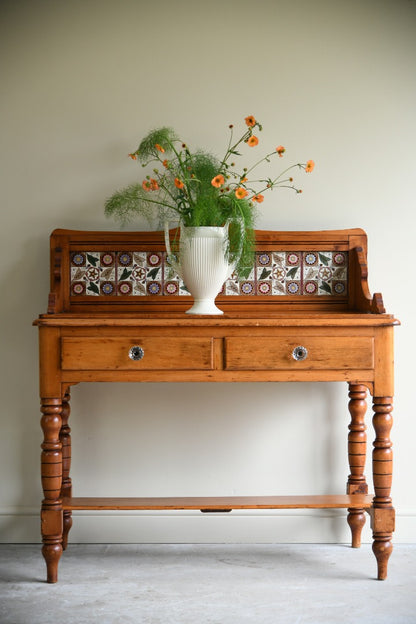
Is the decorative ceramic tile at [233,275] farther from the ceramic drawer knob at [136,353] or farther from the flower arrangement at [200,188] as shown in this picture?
the ceramic drawer knob at [136,353]

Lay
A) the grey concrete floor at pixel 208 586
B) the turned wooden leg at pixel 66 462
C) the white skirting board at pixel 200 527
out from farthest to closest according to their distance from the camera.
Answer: the white skirting board at pixel 200 527
the turned wooden leg at pixel 66 462
the grey concrete floor at pixel 208 586

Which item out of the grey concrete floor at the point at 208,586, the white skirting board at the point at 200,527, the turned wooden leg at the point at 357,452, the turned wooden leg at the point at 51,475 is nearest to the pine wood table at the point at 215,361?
the turned wooden leg at the point at 51,475

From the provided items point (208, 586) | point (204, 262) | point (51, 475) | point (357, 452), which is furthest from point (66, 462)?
point (357, 452)

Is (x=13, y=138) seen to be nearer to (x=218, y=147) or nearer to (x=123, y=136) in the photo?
(x=123, y=136)

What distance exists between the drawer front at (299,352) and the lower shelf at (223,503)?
485 mm

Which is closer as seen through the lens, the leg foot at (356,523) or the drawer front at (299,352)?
the drawer front at (299,352)

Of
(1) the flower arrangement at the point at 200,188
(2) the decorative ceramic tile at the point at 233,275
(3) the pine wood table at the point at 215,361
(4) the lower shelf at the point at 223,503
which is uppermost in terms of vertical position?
(1) the flower arrangement at the point at 200,188

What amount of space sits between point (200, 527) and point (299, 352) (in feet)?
3.31

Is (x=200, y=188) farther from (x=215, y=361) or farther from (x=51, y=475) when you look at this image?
(x=51, y=475)

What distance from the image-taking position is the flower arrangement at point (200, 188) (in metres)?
2.61

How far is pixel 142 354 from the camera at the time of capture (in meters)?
2.42

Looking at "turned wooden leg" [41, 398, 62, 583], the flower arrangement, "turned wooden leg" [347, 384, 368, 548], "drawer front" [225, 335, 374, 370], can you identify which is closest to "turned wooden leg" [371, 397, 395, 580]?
"drawer front" [225, 335, 374, 370]

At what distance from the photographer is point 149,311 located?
290cm

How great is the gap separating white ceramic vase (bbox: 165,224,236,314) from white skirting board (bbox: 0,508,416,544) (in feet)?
3.17
